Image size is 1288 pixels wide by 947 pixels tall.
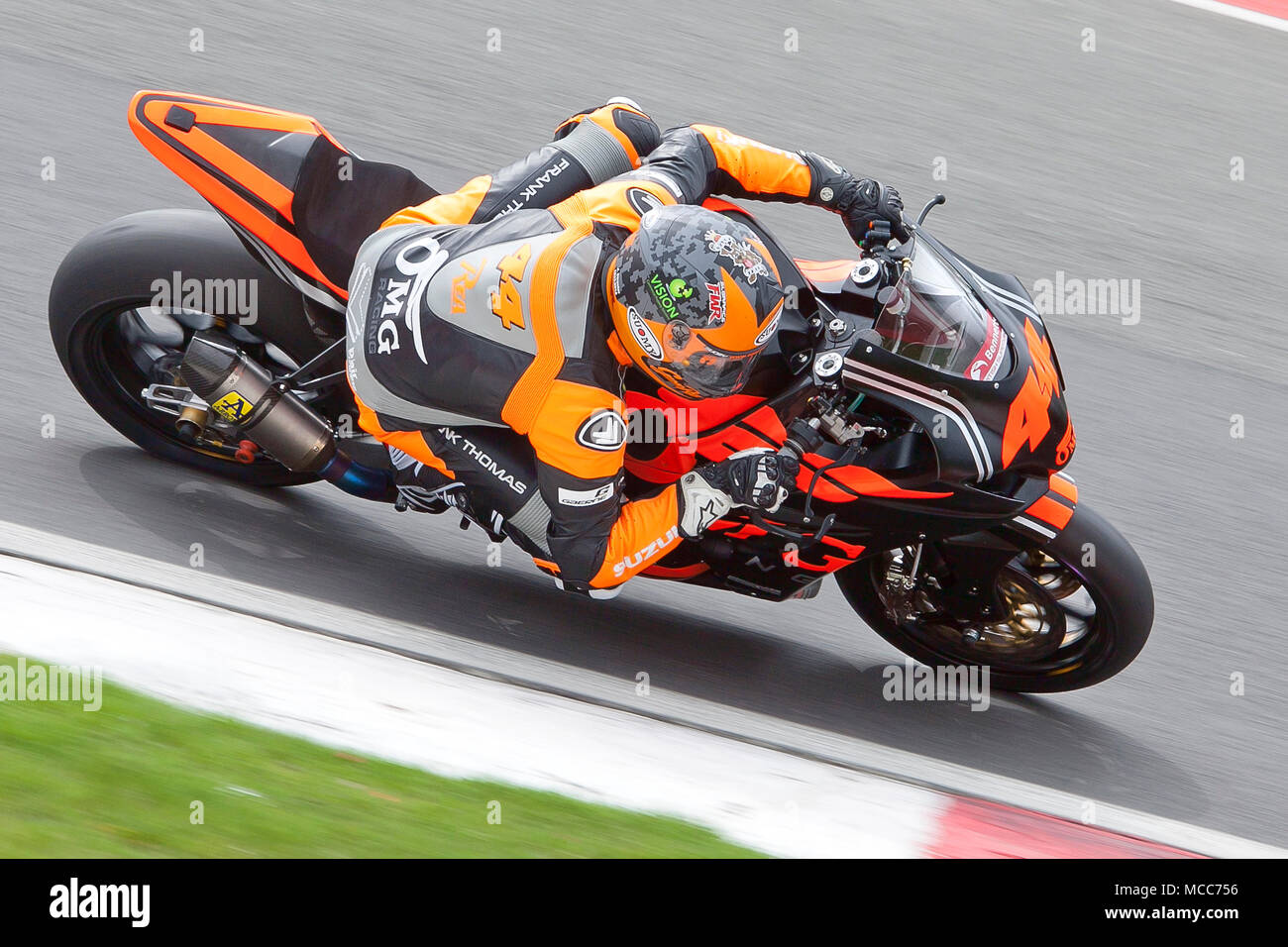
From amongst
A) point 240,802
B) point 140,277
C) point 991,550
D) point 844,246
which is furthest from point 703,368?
point 844,246

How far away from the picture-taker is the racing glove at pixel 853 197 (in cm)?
394

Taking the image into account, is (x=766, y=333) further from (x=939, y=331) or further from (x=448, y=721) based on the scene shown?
(x=448, y=721)

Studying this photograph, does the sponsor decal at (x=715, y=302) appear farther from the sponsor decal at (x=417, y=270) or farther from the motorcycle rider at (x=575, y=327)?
the sponsor decal at (x=417, y=270)

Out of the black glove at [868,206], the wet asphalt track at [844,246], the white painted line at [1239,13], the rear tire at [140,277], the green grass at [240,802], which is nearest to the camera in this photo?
the green grass at [240,802]

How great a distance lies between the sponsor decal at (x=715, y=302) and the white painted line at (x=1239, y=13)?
6416 millimetres

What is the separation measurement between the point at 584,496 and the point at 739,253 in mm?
778

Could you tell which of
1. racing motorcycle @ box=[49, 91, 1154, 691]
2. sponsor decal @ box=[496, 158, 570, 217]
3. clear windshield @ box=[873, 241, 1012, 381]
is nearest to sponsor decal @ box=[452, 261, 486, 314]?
sponsor decal @ box=[496, 158, 570, 217]

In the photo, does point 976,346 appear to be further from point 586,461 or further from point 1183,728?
point 1183,728

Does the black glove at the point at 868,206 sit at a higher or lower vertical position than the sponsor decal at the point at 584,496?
higher

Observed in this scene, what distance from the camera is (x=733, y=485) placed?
11.5 ft

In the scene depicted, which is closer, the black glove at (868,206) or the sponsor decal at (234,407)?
the black glove at (868,206)

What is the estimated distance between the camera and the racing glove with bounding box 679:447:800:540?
347cm

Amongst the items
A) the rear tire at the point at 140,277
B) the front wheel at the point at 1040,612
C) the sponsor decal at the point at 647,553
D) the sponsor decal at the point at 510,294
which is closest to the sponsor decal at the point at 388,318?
the sponsor decal at the point at 510,294

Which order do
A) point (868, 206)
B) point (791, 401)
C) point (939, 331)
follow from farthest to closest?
point (868, 206) < point (791, 401) < point (939, 331)
